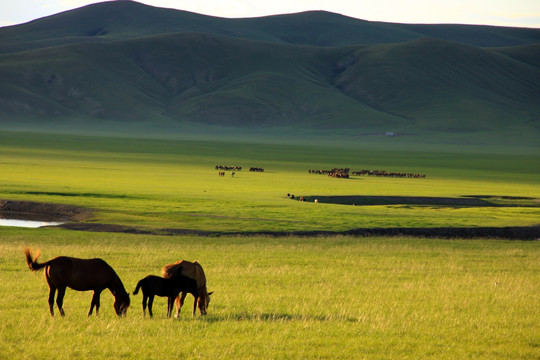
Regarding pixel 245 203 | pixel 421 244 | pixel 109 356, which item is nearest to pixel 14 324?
pixel 109 356

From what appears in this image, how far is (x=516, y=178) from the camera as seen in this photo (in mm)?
77438

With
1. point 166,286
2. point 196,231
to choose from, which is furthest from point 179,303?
point 196,231

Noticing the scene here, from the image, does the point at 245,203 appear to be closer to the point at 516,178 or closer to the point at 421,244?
the point at 421,244

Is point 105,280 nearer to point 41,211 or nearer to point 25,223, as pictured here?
point 25,223

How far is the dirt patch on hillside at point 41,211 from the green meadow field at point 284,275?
3.14 feet

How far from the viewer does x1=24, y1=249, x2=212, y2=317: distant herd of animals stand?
12.8 meters

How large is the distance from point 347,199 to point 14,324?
38.8m

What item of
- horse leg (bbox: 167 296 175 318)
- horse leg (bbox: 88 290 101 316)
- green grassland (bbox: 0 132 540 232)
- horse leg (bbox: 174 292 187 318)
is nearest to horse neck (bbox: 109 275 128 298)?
horse leg (bbox: 88 290 101 316)

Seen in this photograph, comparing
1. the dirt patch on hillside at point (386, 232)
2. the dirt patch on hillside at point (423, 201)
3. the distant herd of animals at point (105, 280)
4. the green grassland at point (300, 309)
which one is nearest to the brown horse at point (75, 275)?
the distant herd of animals at point (105, 280)

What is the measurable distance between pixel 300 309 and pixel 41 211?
92.2ft

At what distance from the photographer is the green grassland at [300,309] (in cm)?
1210

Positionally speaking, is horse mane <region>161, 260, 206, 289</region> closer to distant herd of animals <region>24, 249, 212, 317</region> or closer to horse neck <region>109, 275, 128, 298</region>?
distant herd of animals <region>24, 249, 212, 317</region>

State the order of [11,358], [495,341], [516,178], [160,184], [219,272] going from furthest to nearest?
[516,178]
[160,184]
[219,272]
[495,341]
[11,358]

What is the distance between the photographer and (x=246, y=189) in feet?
179
